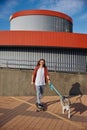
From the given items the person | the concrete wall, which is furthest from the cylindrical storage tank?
the person

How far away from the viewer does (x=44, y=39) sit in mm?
21281

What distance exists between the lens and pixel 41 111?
9789 millimetres

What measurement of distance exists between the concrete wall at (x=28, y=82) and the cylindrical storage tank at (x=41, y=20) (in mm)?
13302

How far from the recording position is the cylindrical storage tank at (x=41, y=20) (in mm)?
28078

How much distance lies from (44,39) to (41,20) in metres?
7.30

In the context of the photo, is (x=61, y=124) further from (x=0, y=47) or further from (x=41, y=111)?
(x=0, y=47)

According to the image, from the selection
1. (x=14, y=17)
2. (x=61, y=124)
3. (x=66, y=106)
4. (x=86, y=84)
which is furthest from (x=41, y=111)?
(x=14, y=17)

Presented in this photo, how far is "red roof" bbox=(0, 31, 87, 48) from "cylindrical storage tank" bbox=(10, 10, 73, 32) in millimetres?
6771

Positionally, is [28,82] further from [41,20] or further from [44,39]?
[41,20]

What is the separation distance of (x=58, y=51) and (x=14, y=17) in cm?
937

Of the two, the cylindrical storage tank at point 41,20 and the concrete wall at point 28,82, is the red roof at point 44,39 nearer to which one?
the concrete wall at point 28,82

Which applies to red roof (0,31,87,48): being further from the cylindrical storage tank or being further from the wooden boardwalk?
the wooden boardwalk

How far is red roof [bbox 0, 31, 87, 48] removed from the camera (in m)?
21.3

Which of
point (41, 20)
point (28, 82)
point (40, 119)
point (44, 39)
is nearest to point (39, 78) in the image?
point (40, 119)
